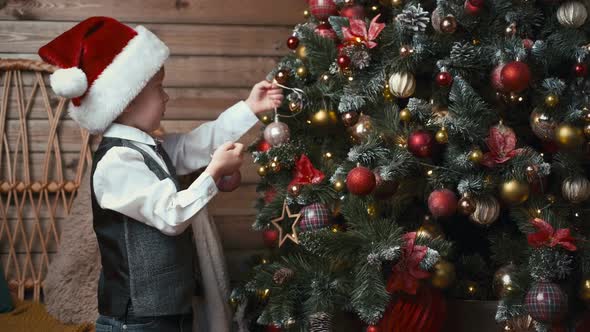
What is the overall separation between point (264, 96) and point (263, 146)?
16 centimetres

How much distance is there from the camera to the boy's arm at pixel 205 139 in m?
1.86

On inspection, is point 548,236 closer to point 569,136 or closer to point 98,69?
point 569,136

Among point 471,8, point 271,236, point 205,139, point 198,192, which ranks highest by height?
point 471,8

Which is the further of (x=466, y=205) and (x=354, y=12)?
(x=354, y=12)

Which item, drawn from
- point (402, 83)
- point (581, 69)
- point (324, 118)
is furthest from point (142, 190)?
point (581, 69)

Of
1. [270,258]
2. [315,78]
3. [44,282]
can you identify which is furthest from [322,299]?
[44,282]

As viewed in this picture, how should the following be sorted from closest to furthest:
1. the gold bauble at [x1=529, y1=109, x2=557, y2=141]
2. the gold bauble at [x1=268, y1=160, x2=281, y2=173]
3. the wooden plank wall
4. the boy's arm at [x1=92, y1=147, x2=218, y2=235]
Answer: the boy's arm at [x1=92, y1=147, x2=218, y2=235] < the gold bauble at [x1=529, y1=109, x2=557, y2=141] < the gold bauble at [x1=268, y1=160, x2=281, y2=173] < the wooden plank wall

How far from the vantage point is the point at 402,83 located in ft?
5.42

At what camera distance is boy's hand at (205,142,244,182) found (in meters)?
1.59

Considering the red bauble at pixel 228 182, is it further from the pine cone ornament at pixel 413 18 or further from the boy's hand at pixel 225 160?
the pine cone ornament at pixel 413 18

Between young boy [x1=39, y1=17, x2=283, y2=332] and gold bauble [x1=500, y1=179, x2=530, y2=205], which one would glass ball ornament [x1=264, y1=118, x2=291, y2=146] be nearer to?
young boy [x1=39, y1=17, x2=283, y2=332]

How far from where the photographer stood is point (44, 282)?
2.25 metres

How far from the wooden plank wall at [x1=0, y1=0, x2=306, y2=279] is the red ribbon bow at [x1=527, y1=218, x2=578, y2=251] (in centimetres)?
116

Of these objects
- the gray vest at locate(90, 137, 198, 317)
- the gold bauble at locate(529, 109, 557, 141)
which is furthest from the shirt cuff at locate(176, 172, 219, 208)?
the gold bauble at locate(529, 109, 557, 141)
